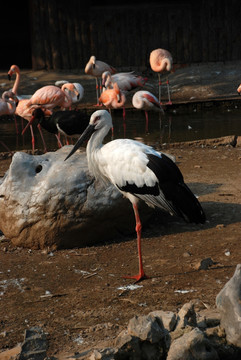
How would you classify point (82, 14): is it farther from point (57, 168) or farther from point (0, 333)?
point (0, 333)

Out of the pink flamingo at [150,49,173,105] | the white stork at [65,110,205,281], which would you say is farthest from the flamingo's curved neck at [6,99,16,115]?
the white stork at [65,110,205,281]

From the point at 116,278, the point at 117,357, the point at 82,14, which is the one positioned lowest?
the point at 116,278

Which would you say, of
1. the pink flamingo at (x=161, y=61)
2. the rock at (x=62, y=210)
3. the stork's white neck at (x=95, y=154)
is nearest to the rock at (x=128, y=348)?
the stork's white neck at (x=95, y=154)

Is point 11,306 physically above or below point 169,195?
below

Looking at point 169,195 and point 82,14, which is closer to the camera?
point 169,195

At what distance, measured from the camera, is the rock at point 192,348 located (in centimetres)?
302

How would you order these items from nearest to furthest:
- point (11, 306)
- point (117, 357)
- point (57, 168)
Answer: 1. point (117, 357)
2. point (11, 306)
3. point (57, 168)

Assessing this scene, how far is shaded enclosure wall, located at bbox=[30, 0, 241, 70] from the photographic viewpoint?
15273 millimetres

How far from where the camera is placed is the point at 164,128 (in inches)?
440

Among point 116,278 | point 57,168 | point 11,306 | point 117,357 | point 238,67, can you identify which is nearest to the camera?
point 117,357

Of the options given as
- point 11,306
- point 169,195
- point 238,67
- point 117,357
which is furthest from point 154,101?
point 117,357

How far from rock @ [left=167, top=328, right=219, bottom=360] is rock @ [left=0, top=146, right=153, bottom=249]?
8.03ft

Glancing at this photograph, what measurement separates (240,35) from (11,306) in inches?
497

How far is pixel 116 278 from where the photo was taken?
188 inches
